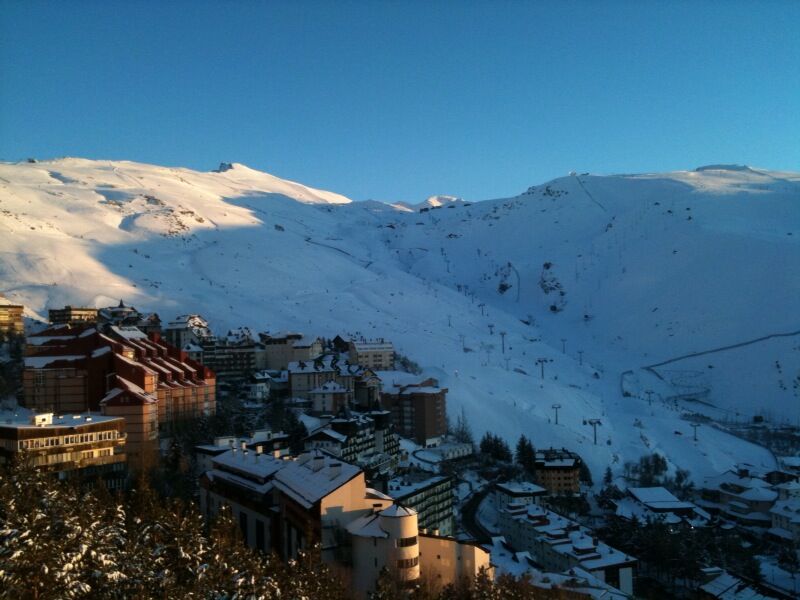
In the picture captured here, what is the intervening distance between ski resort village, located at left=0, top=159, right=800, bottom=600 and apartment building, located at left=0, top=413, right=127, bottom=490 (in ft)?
0.27

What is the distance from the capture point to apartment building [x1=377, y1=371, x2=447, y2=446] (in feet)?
130

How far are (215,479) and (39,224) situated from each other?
59224mm

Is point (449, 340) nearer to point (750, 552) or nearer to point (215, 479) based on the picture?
point (750, 552)

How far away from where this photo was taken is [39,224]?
69938mm

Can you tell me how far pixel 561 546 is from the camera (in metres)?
24.1

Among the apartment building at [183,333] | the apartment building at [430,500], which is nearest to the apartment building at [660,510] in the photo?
the apartment building at [430,500]

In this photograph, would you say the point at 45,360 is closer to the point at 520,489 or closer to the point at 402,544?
the point at 402,544

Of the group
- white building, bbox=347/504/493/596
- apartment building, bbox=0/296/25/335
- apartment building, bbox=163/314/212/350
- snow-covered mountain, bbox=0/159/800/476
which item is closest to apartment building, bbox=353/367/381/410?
snow-covered mountain, bbox=0/159/800/476

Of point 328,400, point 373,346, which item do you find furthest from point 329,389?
point 373,346

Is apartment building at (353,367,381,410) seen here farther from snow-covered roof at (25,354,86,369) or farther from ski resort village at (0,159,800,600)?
snow-covered roof at (25,354,86,369)

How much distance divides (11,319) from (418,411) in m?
22.1

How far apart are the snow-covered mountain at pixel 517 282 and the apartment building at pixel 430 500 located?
16864mm

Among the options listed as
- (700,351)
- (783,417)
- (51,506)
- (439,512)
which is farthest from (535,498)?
(700,351)

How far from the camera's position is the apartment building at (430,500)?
24047mm
